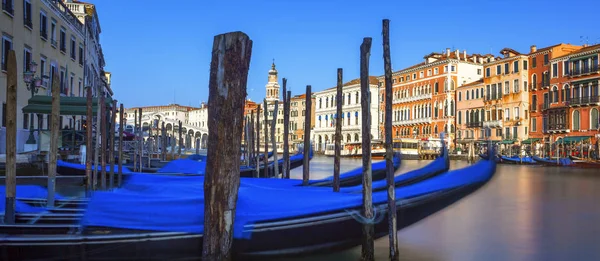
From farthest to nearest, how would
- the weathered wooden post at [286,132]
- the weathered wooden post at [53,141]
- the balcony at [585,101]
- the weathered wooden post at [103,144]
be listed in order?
the balcony at [585,101] < the weathered wooden post at [286,132] < the weathered wooden post at [103,144] < the weathered wooden post at [53,141]

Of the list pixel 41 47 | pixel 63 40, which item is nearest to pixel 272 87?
pixel 63 40

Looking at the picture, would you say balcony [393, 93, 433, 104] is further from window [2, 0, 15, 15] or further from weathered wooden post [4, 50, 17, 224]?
weathered wooden post [4, 50, 17, 224]

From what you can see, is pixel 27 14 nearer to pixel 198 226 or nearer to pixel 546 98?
pixel 198 226

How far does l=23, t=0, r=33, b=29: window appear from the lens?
11.1 m

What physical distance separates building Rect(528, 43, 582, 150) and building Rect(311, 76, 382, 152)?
12.6 meters

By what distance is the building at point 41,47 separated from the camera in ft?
33.8

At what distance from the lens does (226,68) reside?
3.41 meters

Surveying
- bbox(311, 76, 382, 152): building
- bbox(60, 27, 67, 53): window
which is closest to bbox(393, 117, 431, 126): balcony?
bbox(311, 76, 382, 152): building

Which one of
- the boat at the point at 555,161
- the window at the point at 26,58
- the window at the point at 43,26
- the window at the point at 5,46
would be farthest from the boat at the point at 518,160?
the window at the point at 5,46

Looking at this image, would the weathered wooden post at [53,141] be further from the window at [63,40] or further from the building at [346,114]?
the building at [346,114]

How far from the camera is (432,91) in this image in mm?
35969

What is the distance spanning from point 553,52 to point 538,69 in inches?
56.7

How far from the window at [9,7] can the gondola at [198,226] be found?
7.57 meters

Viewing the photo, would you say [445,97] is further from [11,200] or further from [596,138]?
[11,200]
